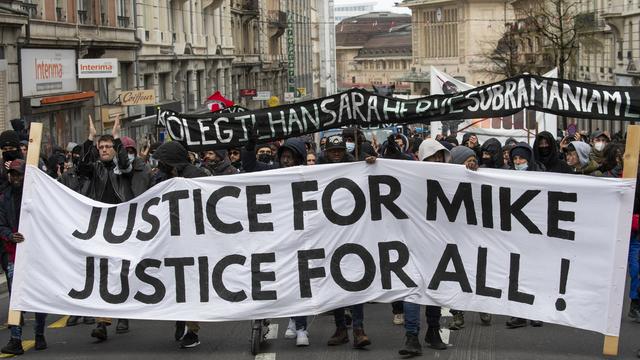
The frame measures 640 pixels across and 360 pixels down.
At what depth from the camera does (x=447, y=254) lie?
29.7 ft

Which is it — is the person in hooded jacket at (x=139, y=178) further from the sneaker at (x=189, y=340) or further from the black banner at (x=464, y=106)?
the sneaker at (x=189, y=340)

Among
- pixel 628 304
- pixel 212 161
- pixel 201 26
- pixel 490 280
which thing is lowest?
pixel 628 304

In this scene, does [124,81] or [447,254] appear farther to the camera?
[124,81]

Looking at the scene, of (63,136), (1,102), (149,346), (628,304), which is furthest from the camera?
(63,136)

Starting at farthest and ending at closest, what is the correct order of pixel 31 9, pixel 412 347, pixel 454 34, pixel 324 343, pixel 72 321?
pixel 454 34 < pixel 31 9 < pixel 72 321 < pixel 324 343 < pixel 412 347

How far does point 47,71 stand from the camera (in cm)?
2692

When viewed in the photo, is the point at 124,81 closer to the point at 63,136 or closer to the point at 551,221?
the point at 63,136

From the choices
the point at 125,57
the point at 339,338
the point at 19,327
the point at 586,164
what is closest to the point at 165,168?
the point at 19,327

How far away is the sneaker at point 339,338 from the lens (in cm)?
941

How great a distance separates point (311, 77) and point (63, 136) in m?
64.9

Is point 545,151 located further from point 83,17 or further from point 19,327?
point 83,17

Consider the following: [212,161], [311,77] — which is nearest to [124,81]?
[212,161]

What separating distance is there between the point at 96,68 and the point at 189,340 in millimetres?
20858

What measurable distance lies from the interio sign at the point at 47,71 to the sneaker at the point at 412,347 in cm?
1789
